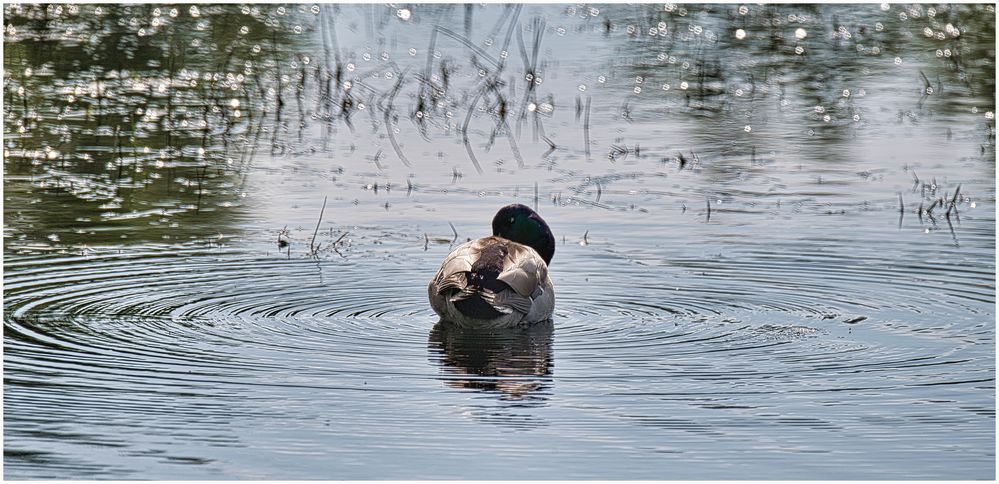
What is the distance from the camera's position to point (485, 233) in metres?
12.3

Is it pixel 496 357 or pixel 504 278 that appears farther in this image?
pixel 504 278

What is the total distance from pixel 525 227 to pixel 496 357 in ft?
6.95

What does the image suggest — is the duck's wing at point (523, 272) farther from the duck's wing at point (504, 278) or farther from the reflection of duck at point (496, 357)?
the reflection of duck at point (496, 357)

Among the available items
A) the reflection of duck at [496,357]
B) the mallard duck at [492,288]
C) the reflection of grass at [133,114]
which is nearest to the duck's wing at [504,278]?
the mallard duck at [492,288]

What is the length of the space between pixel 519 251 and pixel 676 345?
1439mm

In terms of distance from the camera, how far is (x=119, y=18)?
897 inches

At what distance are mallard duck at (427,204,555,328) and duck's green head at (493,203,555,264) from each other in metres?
0.72

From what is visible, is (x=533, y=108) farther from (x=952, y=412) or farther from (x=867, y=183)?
(x=952, y=412)

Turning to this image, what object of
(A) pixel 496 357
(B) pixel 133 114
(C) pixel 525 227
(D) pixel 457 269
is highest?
(B) pixel 133 114

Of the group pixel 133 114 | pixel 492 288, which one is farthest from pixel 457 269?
pixel 133 114

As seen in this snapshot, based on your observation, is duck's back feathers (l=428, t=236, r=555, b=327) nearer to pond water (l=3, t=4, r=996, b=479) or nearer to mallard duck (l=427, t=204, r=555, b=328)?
mallard duck (l=427, t=204, r=555, b=328)

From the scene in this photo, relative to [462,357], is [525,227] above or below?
above

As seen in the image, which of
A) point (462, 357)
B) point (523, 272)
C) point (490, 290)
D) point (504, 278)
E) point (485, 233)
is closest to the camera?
point (462, 357)

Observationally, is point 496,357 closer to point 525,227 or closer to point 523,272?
point 523,272
